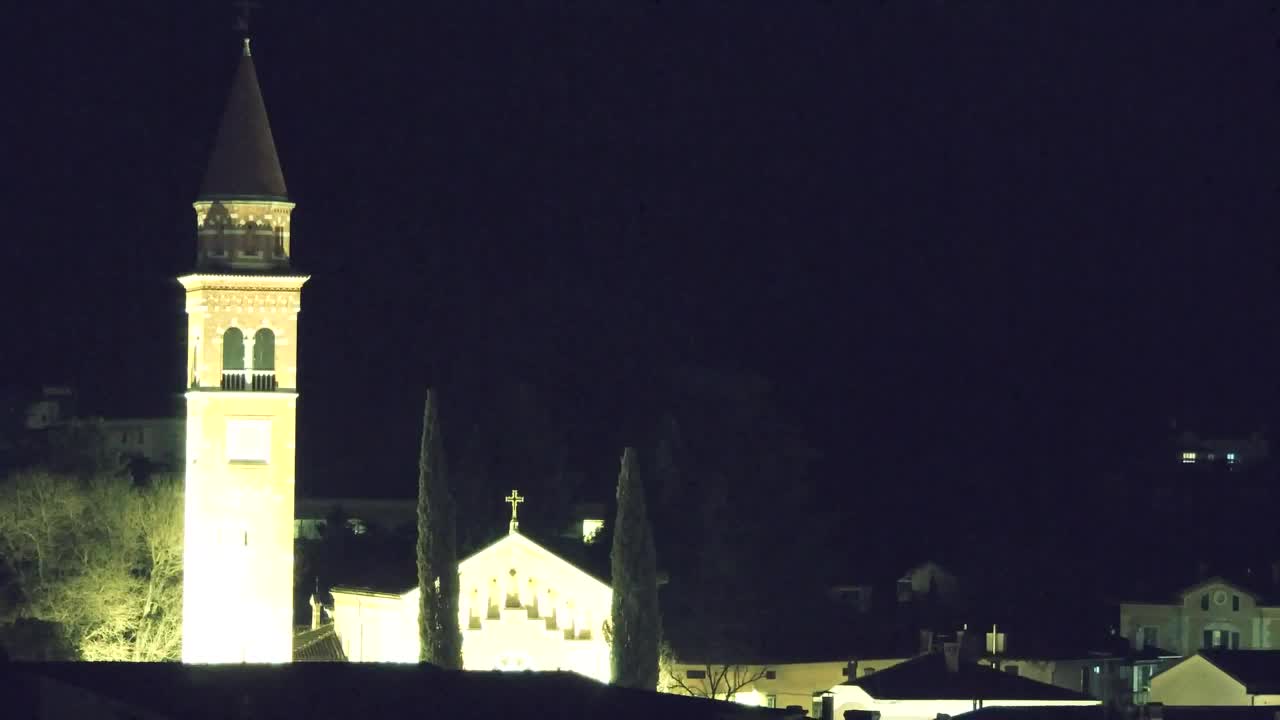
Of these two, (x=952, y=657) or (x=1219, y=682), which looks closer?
(x=952, y=657)

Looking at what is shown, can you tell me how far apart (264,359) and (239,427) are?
5.86ft

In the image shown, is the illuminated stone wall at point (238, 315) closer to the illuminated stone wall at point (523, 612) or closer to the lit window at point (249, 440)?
the lit window at point (249, 440)

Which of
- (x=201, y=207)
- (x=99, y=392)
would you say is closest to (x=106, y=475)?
(x=201, y=207)

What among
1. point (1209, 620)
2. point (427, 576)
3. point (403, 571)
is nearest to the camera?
point (427, 576)

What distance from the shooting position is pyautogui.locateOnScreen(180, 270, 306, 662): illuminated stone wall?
76.6m

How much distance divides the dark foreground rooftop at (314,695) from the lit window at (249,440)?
82.1 ft

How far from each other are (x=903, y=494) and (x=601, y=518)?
17.6m

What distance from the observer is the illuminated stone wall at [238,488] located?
7656cm

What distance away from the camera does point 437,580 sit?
254ft

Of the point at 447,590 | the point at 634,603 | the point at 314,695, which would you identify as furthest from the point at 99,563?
the point at 314,695

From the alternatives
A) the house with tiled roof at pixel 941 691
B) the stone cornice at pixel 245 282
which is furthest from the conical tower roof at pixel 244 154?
the house with tiled roof at pixel 941 691

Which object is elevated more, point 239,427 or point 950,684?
point 239,427

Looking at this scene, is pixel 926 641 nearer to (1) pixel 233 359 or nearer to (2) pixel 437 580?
(2) pixel 437 580

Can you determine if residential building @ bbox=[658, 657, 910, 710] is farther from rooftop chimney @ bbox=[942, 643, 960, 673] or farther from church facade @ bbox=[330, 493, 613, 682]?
rooftop chimney @ bbox=[942, 643, 960, 673]
